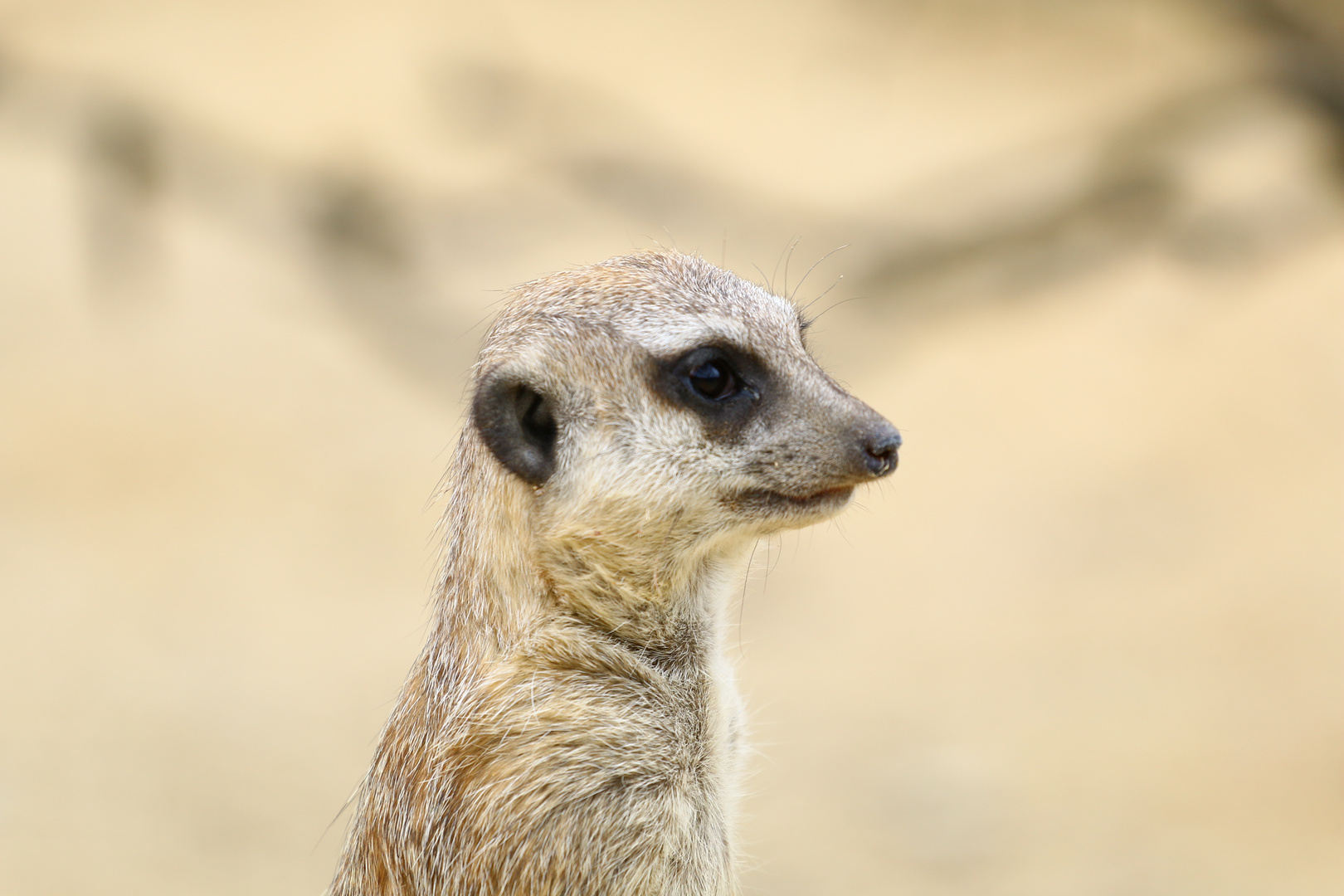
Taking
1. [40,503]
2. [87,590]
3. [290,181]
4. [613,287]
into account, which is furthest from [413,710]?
[40,503]

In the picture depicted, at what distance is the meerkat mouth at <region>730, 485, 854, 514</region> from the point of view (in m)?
2.12

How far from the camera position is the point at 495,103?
10.3 feet

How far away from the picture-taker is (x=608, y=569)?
84.1 inches

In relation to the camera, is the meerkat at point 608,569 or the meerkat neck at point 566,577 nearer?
the meerkat at point 608,569

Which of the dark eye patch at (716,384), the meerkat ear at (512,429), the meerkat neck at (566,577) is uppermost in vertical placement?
the dark eye patch at (716,384)

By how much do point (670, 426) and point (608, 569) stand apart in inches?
10.6

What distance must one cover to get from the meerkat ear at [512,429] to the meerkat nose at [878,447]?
54cm

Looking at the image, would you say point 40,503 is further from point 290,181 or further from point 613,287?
point 613,287

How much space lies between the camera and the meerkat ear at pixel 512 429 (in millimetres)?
2119

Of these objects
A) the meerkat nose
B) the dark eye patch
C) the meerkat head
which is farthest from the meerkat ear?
the meerkat nose

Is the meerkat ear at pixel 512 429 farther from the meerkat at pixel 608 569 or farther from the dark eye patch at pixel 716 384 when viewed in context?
the dark eye patch at pixel 716 384

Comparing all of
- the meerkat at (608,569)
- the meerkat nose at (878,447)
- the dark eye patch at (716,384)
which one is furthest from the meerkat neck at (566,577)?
the meerkat nose at (878,447)

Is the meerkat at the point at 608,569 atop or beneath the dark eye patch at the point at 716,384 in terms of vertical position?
beneath

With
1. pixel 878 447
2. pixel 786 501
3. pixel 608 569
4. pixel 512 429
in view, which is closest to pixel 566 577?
pixel 608 569
